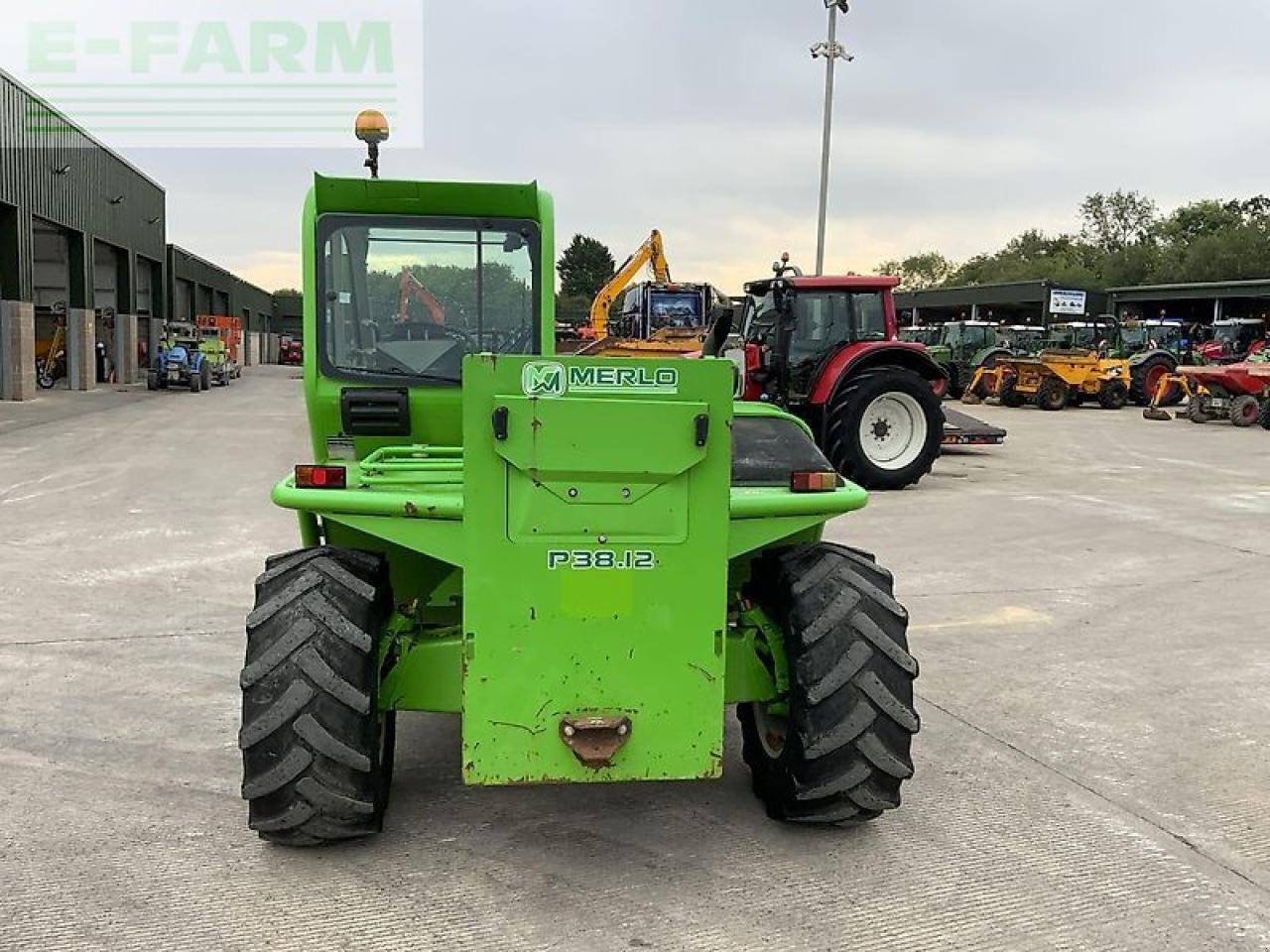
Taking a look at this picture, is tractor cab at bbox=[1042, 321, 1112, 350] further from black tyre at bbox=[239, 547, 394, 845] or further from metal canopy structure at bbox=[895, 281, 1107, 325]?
black tyre at bbox=[239, 547, 394, 845]

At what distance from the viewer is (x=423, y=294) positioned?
4.49m

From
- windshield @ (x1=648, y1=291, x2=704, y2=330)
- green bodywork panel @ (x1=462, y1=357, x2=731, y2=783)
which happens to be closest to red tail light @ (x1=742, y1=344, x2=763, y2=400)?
windshield @ (x1=648, y1=291, x2=704, y2=330)

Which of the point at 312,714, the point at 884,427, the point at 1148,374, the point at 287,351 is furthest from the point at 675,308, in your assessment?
the point at 287,351

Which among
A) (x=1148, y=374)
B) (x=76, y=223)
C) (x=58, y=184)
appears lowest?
(x=1148, y=374)

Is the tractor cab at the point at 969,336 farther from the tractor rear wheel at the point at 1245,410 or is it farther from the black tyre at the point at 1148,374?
the tractor rear wheel at the point at 1245,410

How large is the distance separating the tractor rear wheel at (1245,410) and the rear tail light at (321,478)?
23.1 meters

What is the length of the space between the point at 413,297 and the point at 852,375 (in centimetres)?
901

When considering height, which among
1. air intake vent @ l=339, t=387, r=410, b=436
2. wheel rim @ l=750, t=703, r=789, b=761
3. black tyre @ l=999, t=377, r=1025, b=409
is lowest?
wheel rim @ l=750, t=703, r=789, b=761

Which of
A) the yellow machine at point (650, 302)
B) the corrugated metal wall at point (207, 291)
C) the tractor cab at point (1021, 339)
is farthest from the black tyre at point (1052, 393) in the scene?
the corrugated metal wall at point (207, 291)

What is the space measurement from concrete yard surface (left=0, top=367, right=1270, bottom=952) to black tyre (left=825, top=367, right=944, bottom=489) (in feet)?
14.6

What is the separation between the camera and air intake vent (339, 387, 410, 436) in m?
4.29

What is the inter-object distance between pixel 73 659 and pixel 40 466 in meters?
8.83

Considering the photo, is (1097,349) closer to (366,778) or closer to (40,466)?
(40,466)

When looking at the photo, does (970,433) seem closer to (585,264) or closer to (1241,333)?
(1241,333)
